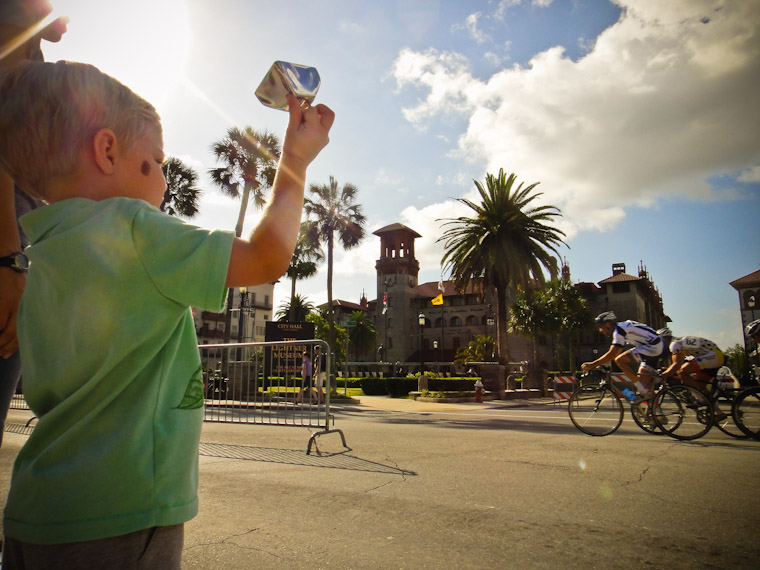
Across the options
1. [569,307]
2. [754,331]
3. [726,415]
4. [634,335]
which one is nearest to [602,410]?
[634,335]

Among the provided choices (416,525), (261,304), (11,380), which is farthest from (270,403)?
(261,304)

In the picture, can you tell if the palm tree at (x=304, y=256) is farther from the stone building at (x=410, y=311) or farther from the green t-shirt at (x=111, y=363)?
the stone building at (x=410, y=311)

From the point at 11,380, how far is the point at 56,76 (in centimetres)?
110

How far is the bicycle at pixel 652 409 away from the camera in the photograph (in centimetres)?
666

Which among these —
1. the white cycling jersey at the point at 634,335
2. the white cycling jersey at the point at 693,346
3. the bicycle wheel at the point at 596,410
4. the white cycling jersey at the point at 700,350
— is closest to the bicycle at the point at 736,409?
the white cycling jersey at the point at 700,350

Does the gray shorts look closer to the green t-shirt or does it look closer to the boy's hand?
the green t-shirt

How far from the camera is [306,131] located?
1306 mm

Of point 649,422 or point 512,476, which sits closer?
point 512,476

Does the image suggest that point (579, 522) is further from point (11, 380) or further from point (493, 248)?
point (493, 248)

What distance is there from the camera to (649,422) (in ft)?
23.2

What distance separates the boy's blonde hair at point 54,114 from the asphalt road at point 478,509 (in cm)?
185

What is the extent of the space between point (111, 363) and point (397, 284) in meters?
78.7

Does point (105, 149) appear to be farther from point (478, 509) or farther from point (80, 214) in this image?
point (478, 509)

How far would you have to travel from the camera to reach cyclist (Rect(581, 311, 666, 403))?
7035 mm
